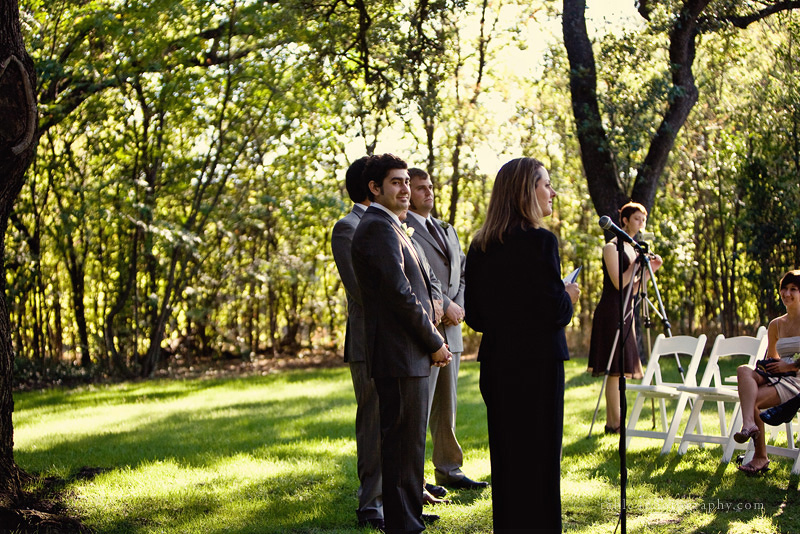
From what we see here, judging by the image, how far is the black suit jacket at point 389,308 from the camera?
4035mm

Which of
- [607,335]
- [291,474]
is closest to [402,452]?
[291,474]

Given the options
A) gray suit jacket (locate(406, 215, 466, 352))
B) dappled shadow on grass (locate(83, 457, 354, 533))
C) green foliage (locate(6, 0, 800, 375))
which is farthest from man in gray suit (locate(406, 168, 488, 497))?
green foliage (locate(6, 0, 800, 375))

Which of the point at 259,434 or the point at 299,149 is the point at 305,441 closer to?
the point at 259,434

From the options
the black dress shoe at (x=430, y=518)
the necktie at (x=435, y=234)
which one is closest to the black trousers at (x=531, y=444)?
the black dress shoe at (x=430, y=518)

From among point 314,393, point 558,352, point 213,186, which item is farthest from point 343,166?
point 558,352

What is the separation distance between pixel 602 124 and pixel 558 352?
854 cm

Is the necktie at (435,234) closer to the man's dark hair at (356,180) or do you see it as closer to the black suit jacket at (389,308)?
the man's dark hair at (356,180)

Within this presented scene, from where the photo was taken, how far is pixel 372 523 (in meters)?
4.78

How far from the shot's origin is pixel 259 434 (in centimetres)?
806

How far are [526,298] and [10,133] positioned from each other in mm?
3408

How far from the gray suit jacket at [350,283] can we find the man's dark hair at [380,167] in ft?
2.07

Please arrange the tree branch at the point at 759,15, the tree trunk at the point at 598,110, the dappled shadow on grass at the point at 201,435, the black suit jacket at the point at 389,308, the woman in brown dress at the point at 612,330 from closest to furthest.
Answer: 1. the black suit jacket at the point at 389,308
2. the dappled shadow on grass at the point at 201,435
3. the woman in brown dress at the point at 612,330
4. the tree branch at the point at 759,15
5. the tree trunk at the point at 598,110

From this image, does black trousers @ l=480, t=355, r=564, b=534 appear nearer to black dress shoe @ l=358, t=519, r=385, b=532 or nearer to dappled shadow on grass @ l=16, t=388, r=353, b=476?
black dress shoe @ l=358, t=519, r=385, b=532

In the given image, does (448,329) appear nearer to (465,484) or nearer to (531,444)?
(465,484)
